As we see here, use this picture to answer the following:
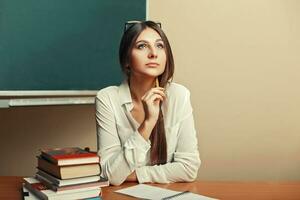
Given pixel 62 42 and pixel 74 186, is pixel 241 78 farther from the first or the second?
pixel 74 186

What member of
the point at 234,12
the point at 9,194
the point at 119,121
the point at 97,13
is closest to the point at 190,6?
the point at 234,12

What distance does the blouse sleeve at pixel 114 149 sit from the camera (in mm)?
1483

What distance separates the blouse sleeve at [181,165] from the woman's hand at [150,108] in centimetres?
13

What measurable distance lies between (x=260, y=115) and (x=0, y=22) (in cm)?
151

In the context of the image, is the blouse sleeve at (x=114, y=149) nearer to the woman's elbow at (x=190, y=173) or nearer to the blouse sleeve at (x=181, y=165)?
the blouse sleeve at (x=181, y=165)

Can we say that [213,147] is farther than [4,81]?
Yes

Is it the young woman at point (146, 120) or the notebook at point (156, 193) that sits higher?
the young woman at point (146, 120)

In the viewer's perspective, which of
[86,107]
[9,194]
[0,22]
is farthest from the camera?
[86,107]

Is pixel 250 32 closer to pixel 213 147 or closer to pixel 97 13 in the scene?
pixel 213 147

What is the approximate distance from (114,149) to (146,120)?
0.17 meters

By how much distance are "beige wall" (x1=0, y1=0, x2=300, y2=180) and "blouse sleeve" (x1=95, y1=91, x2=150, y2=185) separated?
2.24ft

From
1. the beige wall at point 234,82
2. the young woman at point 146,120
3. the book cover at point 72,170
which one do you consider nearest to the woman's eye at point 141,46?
the young woman at point 146,120

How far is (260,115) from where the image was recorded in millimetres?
2354

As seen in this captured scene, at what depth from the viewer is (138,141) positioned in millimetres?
1514
